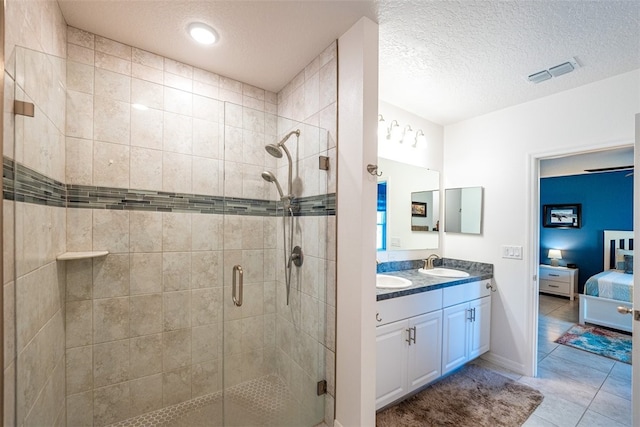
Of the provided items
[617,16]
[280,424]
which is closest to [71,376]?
[280,424]

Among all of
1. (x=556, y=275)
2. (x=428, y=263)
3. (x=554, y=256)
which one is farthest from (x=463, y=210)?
(x=554, y=256)

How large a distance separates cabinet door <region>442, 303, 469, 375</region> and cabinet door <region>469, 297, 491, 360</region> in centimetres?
11

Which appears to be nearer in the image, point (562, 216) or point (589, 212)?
point (589, 212)

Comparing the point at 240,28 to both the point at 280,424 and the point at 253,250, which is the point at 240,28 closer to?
the point at 253,250

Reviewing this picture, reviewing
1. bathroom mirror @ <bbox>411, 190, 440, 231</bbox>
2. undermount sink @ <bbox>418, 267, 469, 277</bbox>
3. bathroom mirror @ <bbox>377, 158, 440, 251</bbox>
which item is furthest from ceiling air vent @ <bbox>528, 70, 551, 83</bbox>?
undermount sink @ <bbox>418, 267, 469, 277</bbox>

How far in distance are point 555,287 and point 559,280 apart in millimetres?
153

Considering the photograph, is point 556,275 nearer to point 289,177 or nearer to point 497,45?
point 497,45

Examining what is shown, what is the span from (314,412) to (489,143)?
9.46 feet

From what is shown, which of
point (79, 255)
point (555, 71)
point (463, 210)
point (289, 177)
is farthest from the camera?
point (463, 210)

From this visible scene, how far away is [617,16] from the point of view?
1.46 m

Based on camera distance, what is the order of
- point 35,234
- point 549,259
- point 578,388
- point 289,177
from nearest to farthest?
1. point 35,234
2. point 289,177
3. point 578,388
4. point 549,259

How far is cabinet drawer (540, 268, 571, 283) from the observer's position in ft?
15.9

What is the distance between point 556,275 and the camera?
4980 mm

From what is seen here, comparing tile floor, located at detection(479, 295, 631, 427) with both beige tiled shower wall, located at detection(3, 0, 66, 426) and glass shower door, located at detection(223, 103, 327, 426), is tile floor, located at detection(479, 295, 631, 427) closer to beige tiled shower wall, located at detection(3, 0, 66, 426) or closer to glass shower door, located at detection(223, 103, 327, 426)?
glass shower door, located at detection(223, 103, 327, 426)
